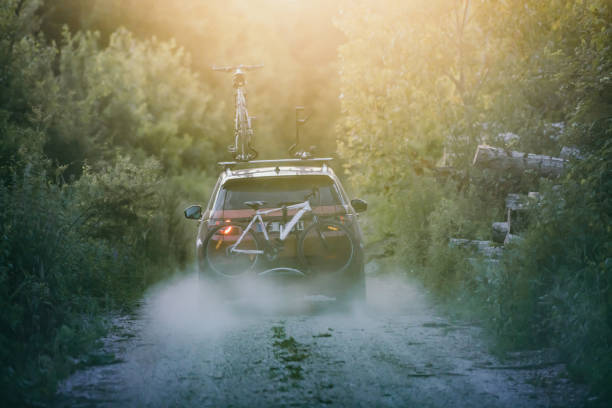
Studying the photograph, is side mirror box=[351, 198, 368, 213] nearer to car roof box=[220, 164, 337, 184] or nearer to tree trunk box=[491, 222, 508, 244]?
car roof box=[220, 164, 337, 184]

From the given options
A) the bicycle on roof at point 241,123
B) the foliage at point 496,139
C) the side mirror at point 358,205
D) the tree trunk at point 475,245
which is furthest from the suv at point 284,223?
the bicycle on roof at point 241,123

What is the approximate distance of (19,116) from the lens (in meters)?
15.8

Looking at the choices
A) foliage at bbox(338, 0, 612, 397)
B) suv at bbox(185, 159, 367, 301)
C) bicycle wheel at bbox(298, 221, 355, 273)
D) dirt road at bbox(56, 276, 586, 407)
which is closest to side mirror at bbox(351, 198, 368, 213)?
suv at bbox(185, 159, 367, 301)

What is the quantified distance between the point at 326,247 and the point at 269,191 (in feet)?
3.22

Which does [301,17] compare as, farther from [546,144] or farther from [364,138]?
[546,144]

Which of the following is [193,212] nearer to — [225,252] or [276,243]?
[225,252]

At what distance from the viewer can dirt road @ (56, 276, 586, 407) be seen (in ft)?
18.2

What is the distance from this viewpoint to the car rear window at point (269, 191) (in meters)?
9.15

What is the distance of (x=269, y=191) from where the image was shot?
9.18m

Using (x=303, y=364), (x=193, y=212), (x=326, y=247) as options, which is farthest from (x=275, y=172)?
(x=303, y=364)

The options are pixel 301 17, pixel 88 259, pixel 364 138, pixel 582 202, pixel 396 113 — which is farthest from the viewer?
pixel 301 17

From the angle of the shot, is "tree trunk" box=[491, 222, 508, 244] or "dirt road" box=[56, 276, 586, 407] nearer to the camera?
"dirt road" box=[56, 276, 586, 407]

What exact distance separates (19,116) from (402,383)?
1240 cm

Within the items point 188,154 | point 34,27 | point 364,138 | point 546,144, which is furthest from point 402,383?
point 188,154
